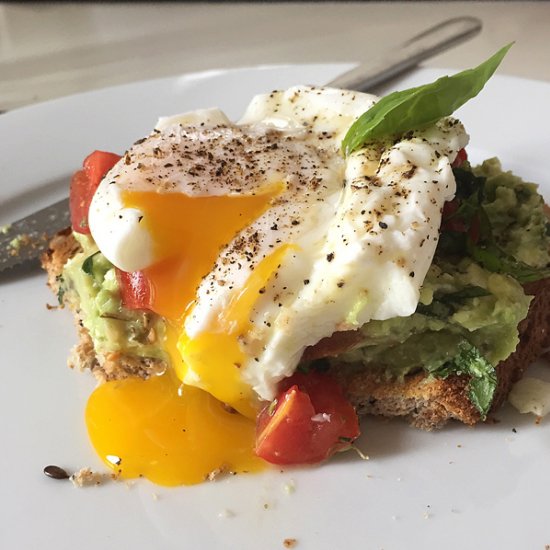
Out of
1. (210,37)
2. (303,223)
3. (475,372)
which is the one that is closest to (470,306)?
(475,372)

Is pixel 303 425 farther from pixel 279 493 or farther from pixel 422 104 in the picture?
pixel 422 104

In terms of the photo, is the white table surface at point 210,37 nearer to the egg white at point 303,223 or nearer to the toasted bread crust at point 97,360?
the toasted bread crust at point 97,360

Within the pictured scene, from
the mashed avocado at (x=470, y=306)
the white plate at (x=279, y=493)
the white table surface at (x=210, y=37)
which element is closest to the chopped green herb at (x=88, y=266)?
the white plate at (x=279, y=493)

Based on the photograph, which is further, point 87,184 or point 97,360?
point 87,184

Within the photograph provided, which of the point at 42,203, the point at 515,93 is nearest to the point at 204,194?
the point at 42,203

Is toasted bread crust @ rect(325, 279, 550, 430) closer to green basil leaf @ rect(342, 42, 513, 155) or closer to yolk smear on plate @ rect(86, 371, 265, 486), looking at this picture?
yolk smear on plate @ rect(86, 371, 265, 486)

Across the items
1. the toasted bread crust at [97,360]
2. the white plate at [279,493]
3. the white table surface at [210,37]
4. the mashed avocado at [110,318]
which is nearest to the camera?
the white plate at [279,493]

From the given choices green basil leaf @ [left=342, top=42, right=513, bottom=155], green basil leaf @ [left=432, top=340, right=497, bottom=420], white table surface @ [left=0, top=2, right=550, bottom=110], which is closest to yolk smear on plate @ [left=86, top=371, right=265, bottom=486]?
green basil leaf @ [left=432, top=340, right=497, bottom=420]
